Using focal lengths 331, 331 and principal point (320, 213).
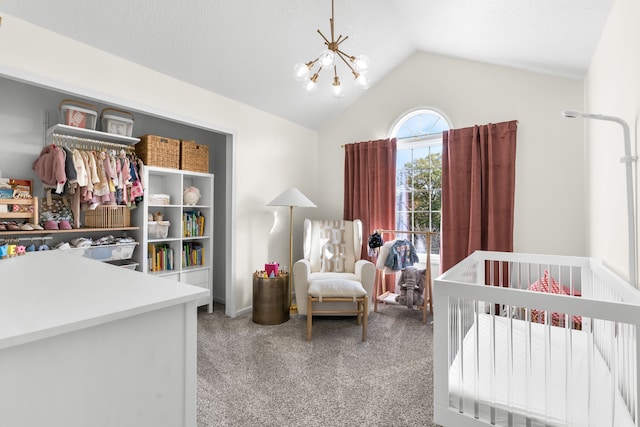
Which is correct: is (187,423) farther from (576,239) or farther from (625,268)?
(576,239)

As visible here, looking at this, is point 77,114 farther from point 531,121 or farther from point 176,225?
point 531,121

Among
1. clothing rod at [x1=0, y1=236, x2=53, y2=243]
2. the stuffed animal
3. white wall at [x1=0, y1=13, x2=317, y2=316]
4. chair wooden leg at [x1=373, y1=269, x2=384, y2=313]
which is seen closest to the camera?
white wall at [x1=0, y1=13, x2=317, y2=316]

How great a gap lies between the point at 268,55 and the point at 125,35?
3.64 feet

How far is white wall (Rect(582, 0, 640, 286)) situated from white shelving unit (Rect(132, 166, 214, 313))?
10.2ft

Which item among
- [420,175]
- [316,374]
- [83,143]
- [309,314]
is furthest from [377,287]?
[83,143]

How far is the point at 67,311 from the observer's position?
72cm

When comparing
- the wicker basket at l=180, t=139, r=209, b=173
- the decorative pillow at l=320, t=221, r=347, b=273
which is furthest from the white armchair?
the wicker basket at l=180, t=139, r=209, b=173

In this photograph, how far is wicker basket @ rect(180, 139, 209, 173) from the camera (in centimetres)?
337

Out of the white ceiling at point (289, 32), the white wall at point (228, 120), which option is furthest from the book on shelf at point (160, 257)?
the white ceiling at point (289, 32)

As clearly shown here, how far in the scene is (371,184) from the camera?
154 inches

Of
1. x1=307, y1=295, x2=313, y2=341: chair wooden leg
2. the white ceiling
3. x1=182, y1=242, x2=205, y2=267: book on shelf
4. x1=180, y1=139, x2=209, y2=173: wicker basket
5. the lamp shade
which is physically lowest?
x1=307, y1=295, x2=313, y2=341: chair wooden leg

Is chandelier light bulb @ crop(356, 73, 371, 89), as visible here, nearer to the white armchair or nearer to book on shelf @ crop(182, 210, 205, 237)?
the white armchair

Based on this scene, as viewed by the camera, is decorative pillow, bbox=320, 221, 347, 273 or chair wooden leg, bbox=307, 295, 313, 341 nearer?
chair wooden leg, bbox=307, 295, 313, 341

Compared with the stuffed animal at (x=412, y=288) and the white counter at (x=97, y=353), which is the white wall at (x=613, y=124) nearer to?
the stuffed animal at (x=412, y=288)
